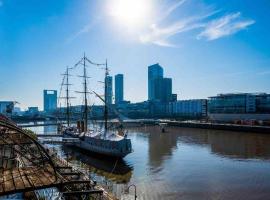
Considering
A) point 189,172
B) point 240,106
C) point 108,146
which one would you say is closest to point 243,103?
point 240,106

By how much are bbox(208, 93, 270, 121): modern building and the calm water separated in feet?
296

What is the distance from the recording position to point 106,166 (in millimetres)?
53625

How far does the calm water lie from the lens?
116ft

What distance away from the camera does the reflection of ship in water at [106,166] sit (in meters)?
44.7

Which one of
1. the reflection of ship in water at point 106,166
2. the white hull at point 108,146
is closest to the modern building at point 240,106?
the white hull at point 108,146

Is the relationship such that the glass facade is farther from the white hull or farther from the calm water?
the white hull

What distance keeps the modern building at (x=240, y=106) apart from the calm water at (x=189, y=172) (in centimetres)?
9032

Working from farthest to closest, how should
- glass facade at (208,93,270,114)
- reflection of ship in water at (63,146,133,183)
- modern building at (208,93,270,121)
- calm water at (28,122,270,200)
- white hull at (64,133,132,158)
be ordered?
glass facade at (208,93,270,114) → modern building at (208,93,270,121) → white hull at (64,133,132,158) → reflection of ship in water at (63,146,133,183) → calm water at (28,122,270,200)

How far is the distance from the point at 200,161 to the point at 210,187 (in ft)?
58.9

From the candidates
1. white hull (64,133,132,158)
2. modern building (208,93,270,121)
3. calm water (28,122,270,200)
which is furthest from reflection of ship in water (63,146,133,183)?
modern building (208,93,270,121)

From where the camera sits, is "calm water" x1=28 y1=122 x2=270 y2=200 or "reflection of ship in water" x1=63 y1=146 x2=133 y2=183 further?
"reflection of ship in water" x1=63 y1=146 x2=133 y2=183

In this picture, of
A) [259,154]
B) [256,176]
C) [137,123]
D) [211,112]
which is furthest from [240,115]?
[256,176]

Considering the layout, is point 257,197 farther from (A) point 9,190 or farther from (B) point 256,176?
(A) point 9,190

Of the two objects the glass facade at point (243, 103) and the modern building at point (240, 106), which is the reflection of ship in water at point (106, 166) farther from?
the glass facade at point (243, 103)
